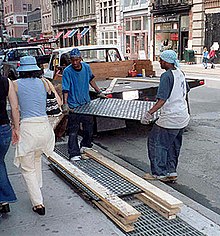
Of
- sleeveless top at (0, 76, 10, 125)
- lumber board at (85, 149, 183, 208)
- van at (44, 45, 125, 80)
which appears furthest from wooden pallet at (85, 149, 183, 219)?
van at (44, 45, 125, 80)

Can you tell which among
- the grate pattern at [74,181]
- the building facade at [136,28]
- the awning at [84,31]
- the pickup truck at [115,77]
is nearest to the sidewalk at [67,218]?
the grate pattern at [74,181]

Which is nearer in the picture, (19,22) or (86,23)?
(86,23)

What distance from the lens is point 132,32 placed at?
127ft

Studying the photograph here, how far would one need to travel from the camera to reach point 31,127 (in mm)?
4078

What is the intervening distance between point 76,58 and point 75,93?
55 cm

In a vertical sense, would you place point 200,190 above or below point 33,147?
below

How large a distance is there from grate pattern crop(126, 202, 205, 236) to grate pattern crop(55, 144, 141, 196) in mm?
467

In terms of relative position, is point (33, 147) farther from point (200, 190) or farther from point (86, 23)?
point (86, 23)

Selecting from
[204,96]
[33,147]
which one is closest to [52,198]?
[33,147]

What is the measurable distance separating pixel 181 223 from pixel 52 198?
1591 mm

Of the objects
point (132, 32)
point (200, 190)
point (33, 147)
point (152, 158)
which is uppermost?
point (132, 32)

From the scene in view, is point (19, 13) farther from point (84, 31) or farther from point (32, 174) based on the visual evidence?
point (32, 174)

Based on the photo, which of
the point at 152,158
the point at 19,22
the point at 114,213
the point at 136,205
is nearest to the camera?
the point at 114,213

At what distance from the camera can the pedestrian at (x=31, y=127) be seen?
160 inches
